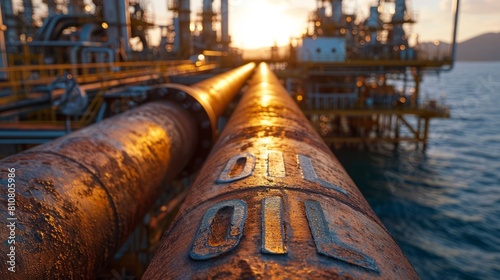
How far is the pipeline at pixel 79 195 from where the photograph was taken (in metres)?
1.78

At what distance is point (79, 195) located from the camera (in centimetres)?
226

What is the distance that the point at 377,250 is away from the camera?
4.50 feet

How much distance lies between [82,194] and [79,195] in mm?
32

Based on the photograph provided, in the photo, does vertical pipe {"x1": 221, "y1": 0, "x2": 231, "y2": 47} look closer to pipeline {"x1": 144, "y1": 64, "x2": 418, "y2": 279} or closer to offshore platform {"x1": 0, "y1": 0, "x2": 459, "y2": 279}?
offshore platform {"x1": 0, "y1": 0, "x2": 459, "y2": 279}

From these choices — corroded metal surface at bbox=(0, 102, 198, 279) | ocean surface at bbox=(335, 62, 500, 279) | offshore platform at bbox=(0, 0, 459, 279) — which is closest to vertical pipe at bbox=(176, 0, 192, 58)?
ocean surface at bbox=(335, 62, 500, 279)

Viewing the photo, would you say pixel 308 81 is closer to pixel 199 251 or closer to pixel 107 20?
pixel 107 20

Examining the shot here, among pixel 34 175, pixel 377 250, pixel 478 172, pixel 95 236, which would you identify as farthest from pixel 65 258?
pixel 478 172

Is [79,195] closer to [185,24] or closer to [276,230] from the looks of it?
[276,230]

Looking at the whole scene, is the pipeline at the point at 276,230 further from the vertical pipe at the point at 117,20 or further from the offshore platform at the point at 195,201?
the vertical pipe at the point at 117,20

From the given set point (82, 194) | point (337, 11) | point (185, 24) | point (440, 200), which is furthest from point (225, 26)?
point (82, 194)

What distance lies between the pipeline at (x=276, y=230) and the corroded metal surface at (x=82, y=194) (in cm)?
61

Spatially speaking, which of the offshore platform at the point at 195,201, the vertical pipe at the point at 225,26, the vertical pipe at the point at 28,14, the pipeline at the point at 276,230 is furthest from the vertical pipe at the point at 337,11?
the pipeline at the point at 276,230

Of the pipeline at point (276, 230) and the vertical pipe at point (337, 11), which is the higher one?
the vertical pipe at point (337, 11)

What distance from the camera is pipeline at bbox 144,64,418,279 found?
3.83 feet
